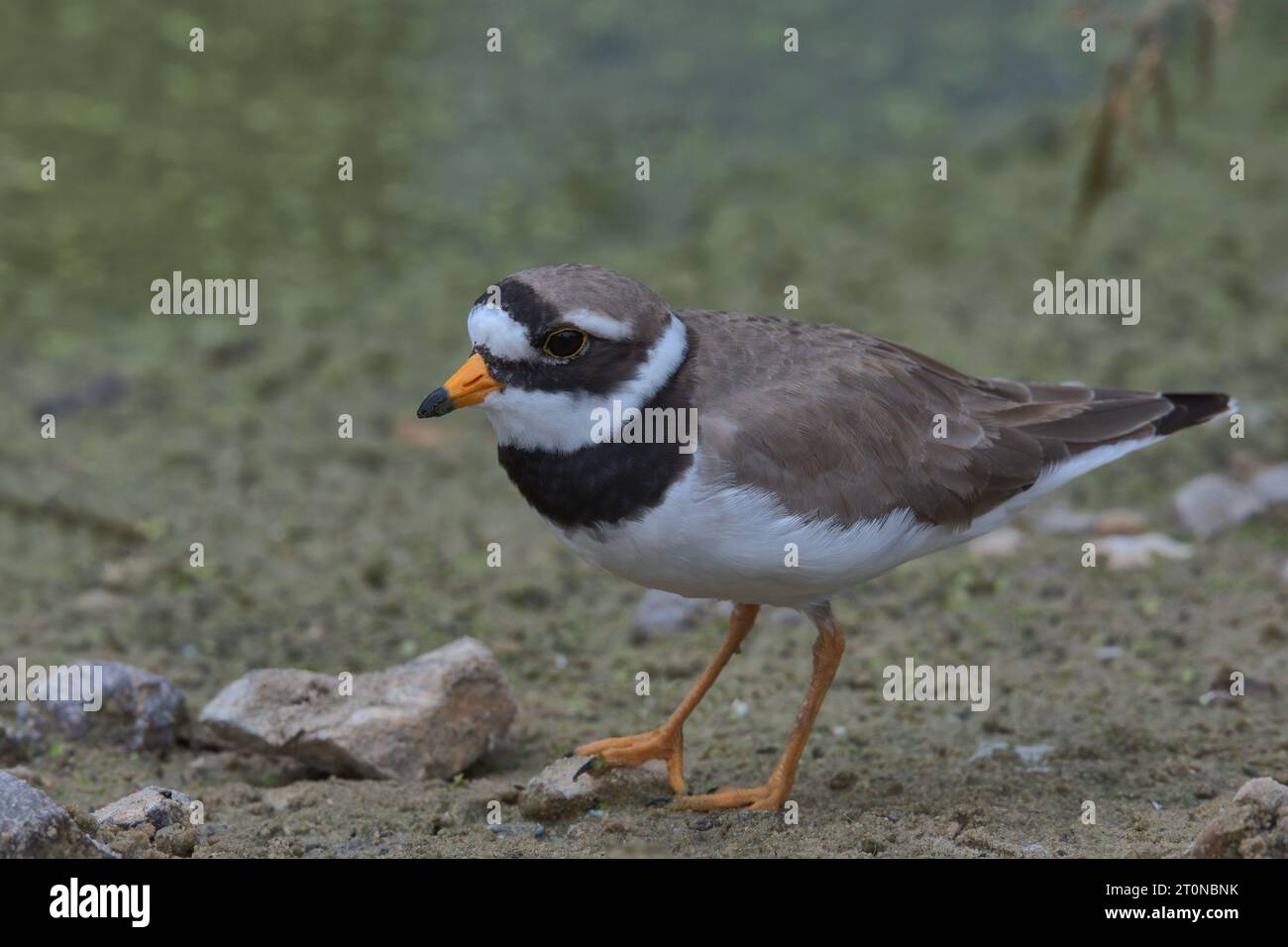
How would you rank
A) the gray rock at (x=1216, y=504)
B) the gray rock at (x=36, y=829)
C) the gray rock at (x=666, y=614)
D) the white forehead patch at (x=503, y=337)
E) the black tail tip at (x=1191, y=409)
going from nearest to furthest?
the gray rock at (x=36, y=829), the white forehead patch at (x=503, y=337), the black tail tip at (x=1191, y=409), the gray rock at (x=666, y=614), the gray rock at (x=1216, y=504)

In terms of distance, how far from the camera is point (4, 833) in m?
4.26

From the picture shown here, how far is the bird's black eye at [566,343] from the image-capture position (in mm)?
4906

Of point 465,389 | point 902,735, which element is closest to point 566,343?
point 465,389

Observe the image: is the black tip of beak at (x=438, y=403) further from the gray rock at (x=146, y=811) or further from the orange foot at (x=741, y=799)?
the orange foot at (x=741, y=799)

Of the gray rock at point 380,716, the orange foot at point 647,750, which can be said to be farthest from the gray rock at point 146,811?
the orange foot at point 647,750

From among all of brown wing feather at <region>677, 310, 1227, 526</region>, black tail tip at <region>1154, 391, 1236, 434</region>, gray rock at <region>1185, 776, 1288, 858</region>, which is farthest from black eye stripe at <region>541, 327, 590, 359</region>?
black tail tip at <region>1154, 391, 1236, 434</region>

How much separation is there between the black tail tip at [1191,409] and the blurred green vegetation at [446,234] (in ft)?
6.63

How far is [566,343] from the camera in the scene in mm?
4926

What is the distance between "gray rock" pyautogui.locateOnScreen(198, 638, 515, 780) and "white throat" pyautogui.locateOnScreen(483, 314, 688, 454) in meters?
1.11

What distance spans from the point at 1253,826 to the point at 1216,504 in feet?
11.7

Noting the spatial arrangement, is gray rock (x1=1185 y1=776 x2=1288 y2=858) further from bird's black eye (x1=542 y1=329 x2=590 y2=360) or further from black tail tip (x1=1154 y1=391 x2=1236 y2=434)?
bird's black eye (x1=542 y1=329 x2=590 y2=360)

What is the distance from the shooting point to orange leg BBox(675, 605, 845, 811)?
5402 millimetres

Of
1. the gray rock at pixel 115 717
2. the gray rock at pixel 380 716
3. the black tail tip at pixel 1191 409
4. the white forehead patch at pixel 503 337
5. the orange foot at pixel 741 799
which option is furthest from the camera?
the black tail tip at pixel 1191 409

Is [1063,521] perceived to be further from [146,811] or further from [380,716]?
[146,811]
